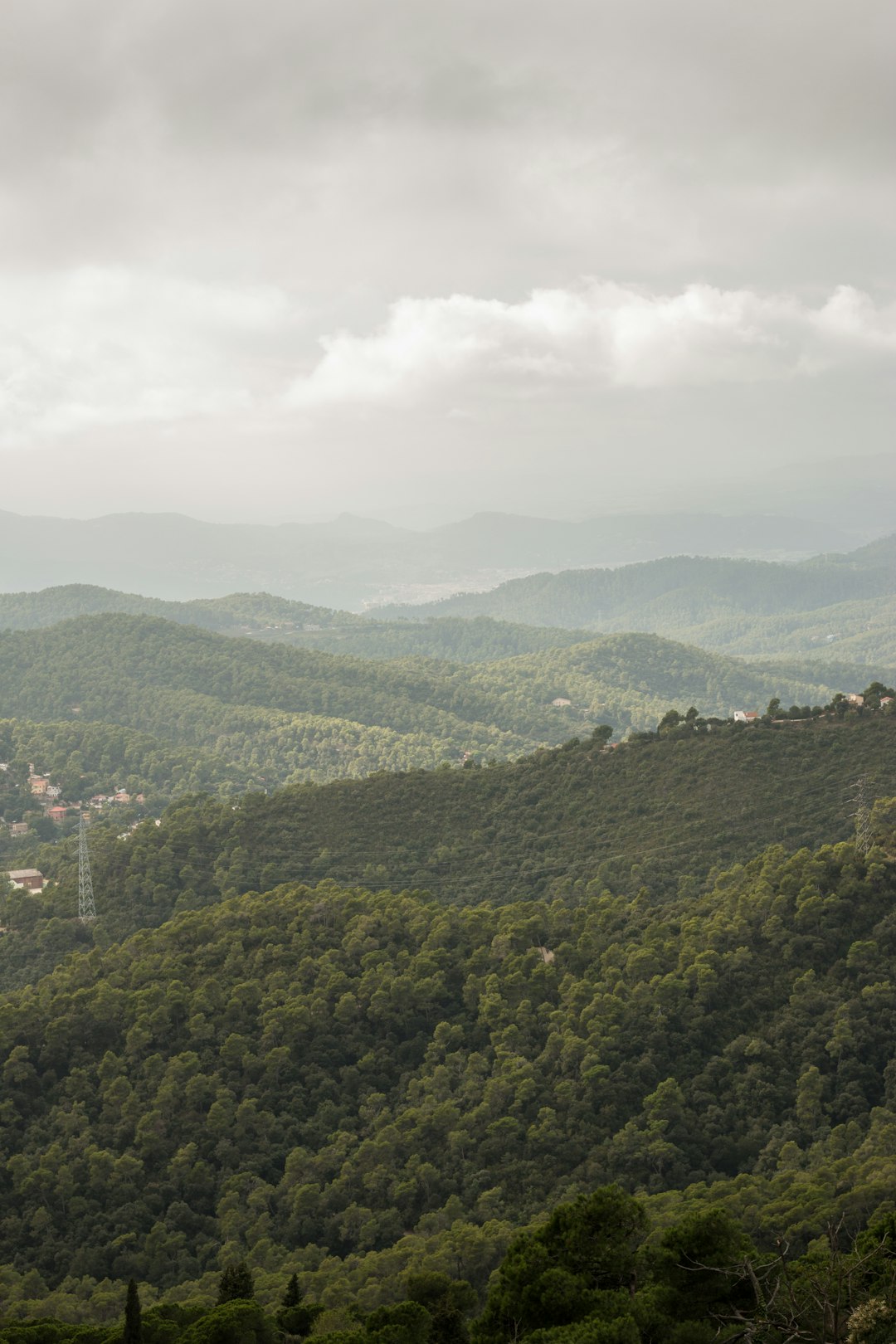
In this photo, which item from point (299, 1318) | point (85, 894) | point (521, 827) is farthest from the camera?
point (521, 827)

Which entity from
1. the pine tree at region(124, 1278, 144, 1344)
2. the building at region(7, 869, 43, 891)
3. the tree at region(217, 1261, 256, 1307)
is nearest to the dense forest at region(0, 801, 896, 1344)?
the tree at region(217, 1261, 256, 1307)

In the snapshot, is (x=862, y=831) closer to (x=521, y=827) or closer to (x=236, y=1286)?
(x=521, y=827)

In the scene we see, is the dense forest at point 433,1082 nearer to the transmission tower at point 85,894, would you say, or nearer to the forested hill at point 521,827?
the forested hill at point 521,827

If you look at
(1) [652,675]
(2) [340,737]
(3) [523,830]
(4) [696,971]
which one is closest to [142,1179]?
(4) [696,971]

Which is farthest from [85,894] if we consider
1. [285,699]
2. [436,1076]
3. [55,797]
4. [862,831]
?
[285,699]

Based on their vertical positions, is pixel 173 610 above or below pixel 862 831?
above

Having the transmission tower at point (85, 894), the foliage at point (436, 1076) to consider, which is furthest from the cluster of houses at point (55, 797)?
the foliage at point (436, 1076)

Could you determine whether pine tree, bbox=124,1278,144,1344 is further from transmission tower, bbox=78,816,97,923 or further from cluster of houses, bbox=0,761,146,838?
cluster of houses, bbox=0,761,146,838

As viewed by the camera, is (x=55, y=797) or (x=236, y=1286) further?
(x=55, y=797)
